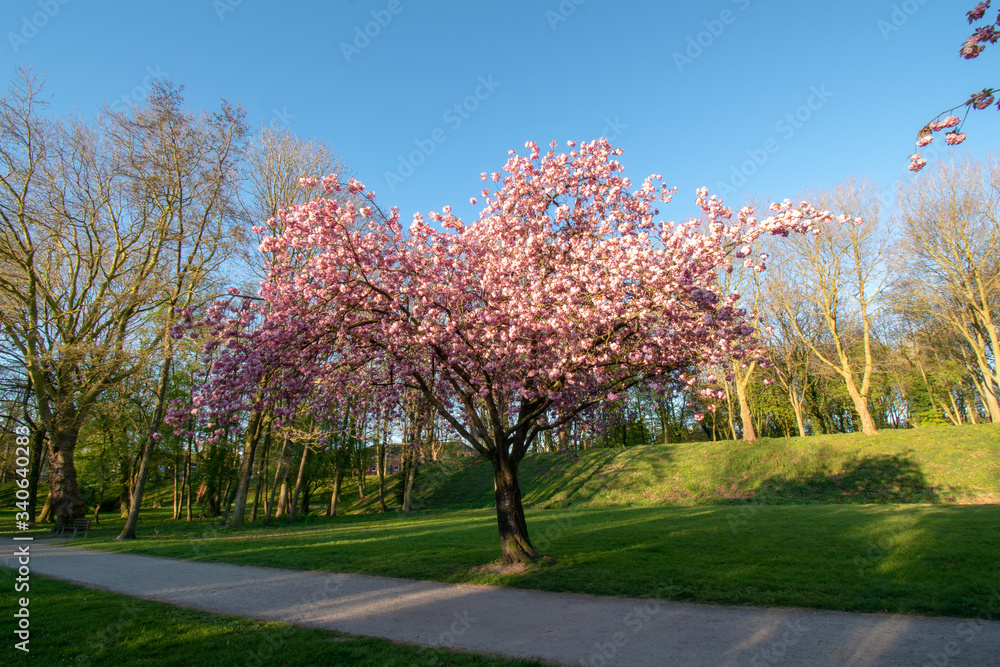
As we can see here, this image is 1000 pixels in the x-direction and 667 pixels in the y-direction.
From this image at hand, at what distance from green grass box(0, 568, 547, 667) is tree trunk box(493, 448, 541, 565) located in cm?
476

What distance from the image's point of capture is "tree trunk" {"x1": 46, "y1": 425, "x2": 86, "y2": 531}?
21.0 meters

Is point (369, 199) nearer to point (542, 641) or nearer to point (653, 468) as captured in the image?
point (542, 641)

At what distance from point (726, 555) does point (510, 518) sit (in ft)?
14.6

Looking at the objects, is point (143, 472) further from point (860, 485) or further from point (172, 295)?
point (860, 485)

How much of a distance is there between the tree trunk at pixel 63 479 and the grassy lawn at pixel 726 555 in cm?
551

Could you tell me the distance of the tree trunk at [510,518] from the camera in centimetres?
1031

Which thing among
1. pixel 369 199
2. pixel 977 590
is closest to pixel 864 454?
pixel 977 590

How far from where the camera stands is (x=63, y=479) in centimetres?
2116

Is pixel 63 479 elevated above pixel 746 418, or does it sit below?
below
